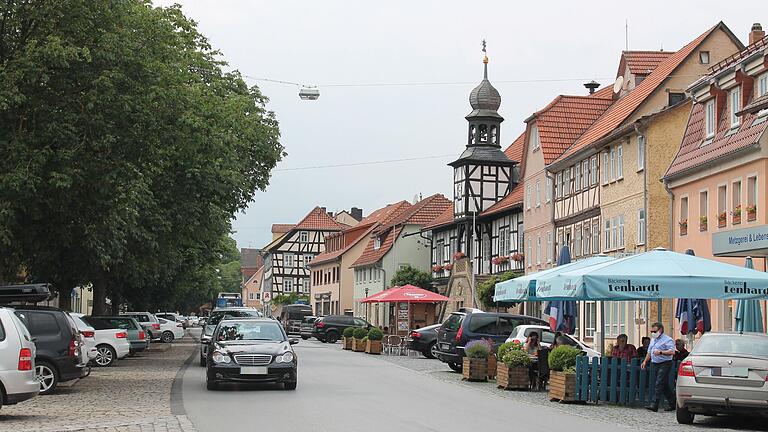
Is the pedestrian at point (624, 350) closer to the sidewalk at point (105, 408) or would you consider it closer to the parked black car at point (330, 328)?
the sidewalk at point (105, 408)

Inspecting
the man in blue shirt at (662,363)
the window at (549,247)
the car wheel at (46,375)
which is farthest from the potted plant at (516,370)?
the window at (549,247)

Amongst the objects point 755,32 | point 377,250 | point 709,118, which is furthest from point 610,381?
point 377,250

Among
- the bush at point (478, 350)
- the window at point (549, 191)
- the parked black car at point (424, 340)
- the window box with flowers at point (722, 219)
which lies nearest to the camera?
the bush at point (478, 350)

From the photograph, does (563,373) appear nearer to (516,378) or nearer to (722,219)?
(516,378)

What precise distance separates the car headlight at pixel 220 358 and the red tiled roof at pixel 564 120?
35.1 metres

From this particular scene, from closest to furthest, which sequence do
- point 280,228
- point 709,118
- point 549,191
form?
point 709,118 < point 549,191 < point 280,228

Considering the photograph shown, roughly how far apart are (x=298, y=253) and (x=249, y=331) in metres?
105

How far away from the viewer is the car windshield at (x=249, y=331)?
24.2 metres

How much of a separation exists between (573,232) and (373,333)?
36.8ft

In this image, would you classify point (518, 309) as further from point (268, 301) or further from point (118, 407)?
point (268, 301)

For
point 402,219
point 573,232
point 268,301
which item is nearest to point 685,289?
point 573,232

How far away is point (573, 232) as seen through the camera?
52500 mm

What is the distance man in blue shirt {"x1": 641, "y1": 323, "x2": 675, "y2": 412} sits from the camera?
2088 cm

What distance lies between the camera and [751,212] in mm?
31984
